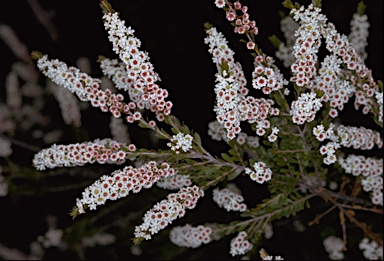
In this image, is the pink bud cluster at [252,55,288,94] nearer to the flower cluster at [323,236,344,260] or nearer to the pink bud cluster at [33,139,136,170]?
the pink bud cluster at [33,139,136,170]

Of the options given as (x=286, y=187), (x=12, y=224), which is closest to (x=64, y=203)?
(x=12, y=224)

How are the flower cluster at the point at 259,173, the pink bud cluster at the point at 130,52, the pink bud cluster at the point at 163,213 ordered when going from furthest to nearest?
the flower cluster at the point at 259,173
the pink bud cluster at the point at 163,213
the pink bud cluster at the point at 130,52

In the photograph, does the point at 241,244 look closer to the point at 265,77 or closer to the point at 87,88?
the point at 265,77

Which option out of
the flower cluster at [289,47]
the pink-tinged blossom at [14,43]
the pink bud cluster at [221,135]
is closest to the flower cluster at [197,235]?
the pink bud cluster at [221,135]

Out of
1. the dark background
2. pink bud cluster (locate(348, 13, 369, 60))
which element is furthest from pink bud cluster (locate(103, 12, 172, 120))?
the dark background

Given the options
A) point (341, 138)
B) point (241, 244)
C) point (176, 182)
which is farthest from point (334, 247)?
point (176, 182)

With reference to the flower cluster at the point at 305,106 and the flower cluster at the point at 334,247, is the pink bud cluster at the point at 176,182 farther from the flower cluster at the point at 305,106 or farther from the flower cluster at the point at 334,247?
the flower cluster at the point at 334,247
